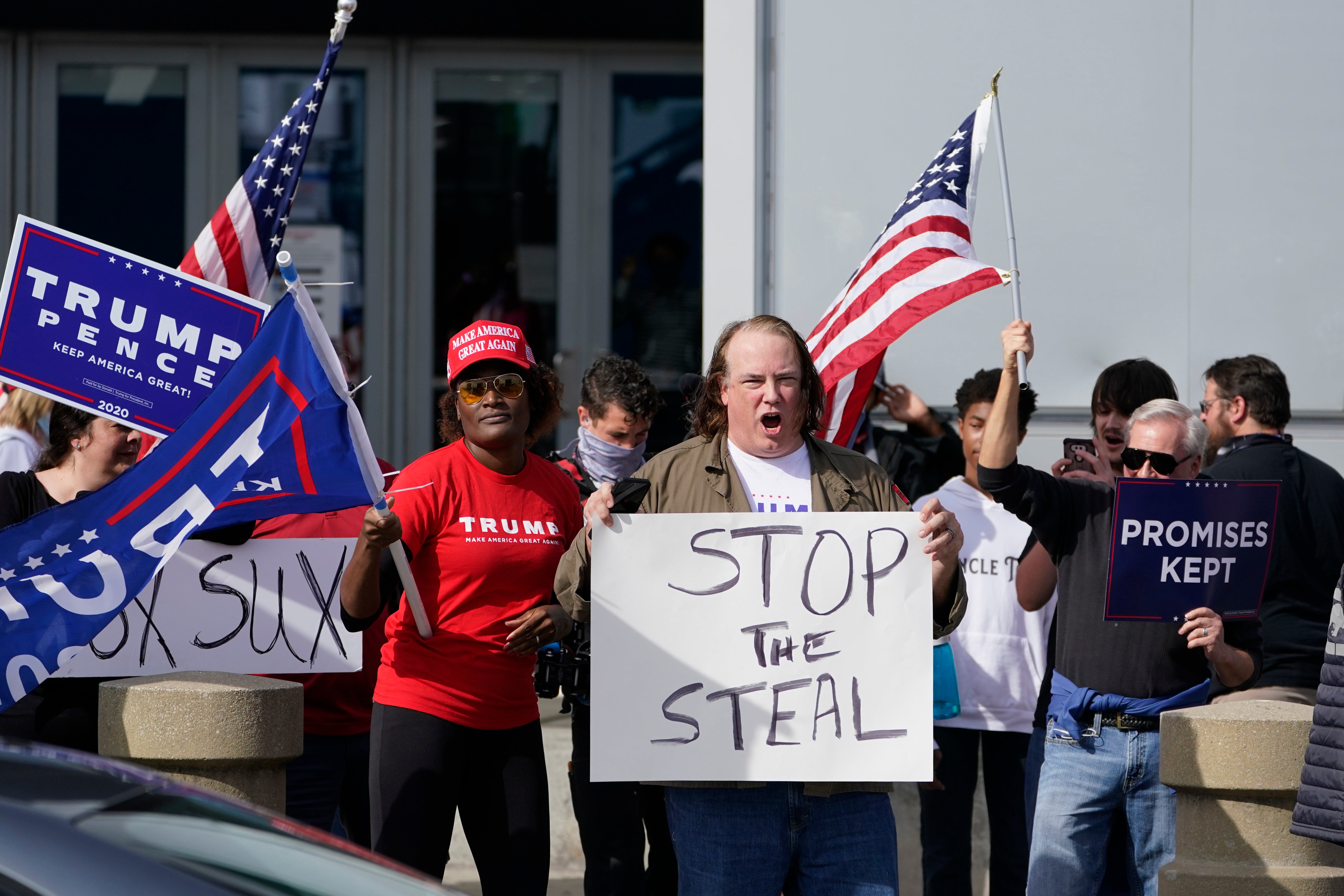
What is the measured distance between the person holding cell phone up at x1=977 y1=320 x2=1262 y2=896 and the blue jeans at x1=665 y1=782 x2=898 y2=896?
90 cm

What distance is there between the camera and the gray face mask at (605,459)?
17.5ft

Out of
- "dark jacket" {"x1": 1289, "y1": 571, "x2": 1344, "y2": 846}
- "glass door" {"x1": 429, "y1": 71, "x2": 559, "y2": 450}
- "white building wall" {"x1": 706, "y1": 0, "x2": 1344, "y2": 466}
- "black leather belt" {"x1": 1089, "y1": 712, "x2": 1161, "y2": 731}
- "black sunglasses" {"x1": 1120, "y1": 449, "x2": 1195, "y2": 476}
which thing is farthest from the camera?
"glass door" {"x1": 429, "y1": 71, "x2": 559, "y2": 450}

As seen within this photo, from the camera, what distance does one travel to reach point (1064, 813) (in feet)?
13.6

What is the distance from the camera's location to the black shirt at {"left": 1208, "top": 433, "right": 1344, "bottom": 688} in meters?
4.84

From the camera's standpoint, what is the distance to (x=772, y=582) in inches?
138

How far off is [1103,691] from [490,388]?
1897 millimetres

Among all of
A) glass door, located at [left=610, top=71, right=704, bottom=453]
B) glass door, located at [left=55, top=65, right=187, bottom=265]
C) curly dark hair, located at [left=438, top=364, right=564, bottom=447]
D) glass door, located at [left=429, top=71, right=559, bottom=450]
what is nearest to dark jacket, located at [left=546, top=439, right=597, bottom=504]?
curly dark hair, located at [left=438, top=364, right=564, bottom=447]

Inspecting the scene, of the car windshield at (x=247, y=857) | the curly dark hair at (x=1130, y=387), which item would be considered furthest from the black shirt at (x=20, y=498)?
the curly dark hair at (x=1130, y=387)

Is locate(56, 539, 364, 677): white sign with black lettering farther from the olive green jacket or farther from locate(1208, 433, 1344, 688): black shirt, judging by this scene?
locate(1208, 433, 1344, 688): black shirt

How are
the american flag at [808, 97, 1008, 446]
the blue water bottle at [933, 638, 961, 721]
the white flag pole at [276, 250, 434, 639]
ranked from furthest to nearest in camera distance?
the blue water bottle at [933, 638, 961, 721] < the american flag at [808, 97, 1008, 446] < the white flag pole at [276, 250, 434, 639]

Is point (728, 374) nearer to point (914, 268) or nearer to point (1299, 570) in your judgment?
point (914, 268)

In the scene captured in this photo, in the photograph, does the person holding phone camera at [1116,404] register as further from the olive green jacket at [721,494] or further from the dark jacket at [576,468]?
the olive green jacket at [721,494]

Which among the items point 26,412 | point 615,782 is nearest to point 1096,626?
point 615,782

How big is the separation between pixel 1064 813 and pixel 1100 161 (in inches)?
142
